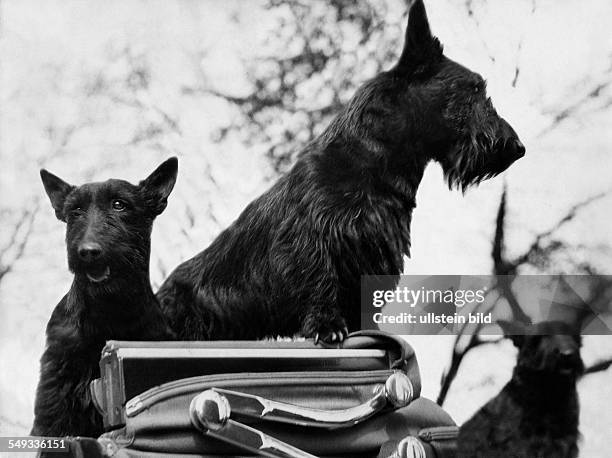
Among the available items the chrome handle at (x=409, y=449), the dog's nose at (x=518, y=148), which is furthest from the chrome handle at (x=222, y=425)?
the dog's nose at (x=518, y=148)

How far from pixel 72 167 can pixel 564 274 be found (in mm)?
940

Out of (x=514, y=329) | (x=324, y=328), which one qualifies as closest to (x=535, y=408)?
(x=514, y=329)

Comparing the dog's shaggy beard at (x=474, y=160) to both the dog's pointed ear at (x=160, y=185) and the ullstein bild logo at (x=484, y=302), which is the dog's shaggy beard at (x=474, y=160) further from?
the dog's pointed ear at (x=160, y=185)

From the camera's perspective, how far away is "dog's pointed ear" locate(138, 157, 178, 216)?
1530mm

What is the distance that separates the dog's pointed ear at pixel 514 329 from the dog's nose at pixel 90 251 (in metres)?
0.74

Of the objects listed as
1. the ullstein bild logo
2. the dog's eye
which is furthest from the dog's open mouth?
the ullstein bild logo

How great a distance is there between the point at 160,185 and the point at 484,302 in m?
0.64

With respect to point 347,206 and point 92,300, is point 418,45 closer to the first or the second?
point 347,206

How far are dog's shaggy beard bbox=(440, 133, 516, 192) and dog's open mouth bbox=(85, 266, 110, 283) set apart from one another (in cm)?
65

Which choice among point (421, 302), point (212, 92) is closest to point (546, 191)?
point (421, 302)

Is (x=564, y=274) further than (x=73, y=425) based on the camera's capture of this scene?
Yes

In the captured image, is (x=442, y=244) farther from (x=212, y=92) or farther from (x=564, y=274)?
(x=212, y=92)

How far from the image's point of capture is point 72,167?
5.09ft

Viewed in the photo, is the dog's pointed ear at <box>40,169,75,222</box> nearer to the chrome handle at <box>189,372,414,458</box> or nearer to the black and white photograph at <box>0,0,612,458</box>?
the black and white photograph at <box>0,0,612,458</box>
